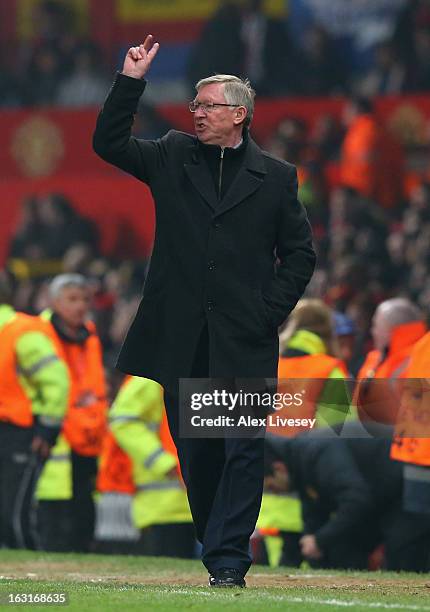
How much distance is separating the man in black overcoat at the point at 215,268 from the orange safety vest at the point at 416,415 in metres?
1.53

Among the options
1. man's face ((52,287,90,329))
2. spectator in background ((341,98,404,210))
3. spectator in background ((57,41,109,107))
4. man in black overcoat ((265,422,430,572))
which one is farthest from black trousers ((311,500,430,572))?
spectator in background ((57,41,109,107))

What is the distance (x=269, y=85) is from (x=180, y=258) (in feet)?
43.3

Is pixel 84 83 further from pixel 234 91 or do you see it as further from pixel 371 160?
pixel 234 91

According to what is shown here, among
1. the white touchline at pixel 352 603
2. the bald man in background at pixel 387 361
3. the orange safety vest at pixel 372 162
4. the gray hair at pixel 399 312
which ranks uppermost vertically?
the orange safety vest at pixel 372 162

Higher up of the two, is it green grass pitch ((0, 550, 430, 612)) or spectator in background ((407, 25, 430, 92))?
spectator in background ((407, 25, 430, 92))

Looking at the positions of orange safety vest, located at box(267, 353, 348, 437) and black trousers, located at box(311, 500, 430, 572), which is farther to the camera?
black trousers, located at box(311, 500, 430, 572)

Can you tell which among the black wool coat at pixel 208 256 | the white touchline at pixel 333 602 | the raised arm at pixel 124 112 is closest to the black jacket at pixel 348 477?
the black wool coat at pixel 208 256

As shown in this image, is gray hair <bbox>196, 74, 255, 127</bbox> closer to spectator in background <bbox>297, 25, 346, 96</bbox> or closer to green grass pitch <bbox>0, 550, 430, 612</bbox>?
green grass pitch <bbox>0, 550, 430, 612</bbox>

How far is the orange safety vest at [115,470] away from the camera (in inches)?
452

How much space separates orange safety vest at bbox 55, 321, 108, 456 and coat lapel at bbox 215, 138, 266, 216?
4.36 m

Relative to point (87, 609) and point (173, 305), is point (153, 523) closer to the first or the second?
point (173, 305)

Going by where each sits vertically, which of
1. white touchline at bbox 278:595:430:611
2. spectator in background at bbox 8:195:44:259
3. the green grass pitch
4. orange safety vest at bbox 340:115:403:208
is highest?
orange safety vest at bbox 340:115:403:208

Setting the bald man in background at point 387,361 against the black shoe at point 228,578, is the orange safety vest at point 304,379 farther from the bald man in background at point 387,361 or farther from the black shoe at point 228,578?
the black shoe at point 228,578

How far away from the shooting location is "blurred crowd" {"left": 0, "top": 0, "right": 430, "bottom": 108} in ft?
64.6
